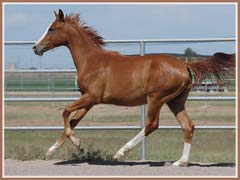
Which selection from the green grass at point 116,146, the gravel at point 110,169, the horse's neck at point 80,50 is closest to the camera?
the gravel at point 110,169

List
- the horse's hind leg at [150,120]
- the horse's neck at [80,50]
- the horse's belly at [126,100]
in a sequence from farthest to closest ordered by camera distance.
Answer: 1. the horse's neck at [80,50]
2. the horse's belly at [126,100]
3. the horse's hind leg at [150,120]

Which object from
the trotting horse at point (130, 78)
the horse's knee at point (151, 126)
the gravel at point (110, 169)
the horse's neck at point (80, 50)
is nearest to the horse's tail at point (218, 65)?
the trotting horse at point (130, 78)

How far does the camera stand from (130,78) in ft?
29.7

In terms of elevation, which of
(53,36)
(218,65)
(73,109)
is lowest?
(73,109)

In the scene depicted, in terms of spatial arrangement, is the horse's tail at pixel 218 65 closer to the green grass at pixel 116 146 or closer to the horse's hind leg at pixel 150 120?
the horse's hind leg at pixel 150 120

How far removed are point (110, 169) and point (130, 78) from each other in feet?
4.73

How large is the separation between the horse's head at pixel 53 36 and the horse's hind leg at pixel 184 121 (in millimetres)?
2093

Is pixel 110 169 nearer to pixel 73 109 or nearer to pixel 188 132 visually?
pixel 73 109

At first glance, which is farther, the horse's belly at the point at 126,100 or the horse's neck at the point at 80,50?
the horse's neck at the point at 80,50

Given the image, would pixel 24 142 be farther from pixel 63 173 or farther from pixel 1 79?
pixel 63 173

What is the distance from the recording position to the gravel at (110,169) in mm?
8414

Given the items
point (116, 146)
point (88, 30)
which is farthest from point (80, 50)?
point (116, 146)

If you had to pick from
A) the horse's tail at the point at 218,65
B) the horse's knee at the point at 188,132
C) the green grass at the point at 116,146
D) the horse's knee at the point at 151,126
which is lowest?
the green grass at the point at 116,146

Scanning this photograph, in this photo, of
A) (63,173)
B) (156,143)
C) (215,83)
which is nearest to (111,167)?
(63,173)
